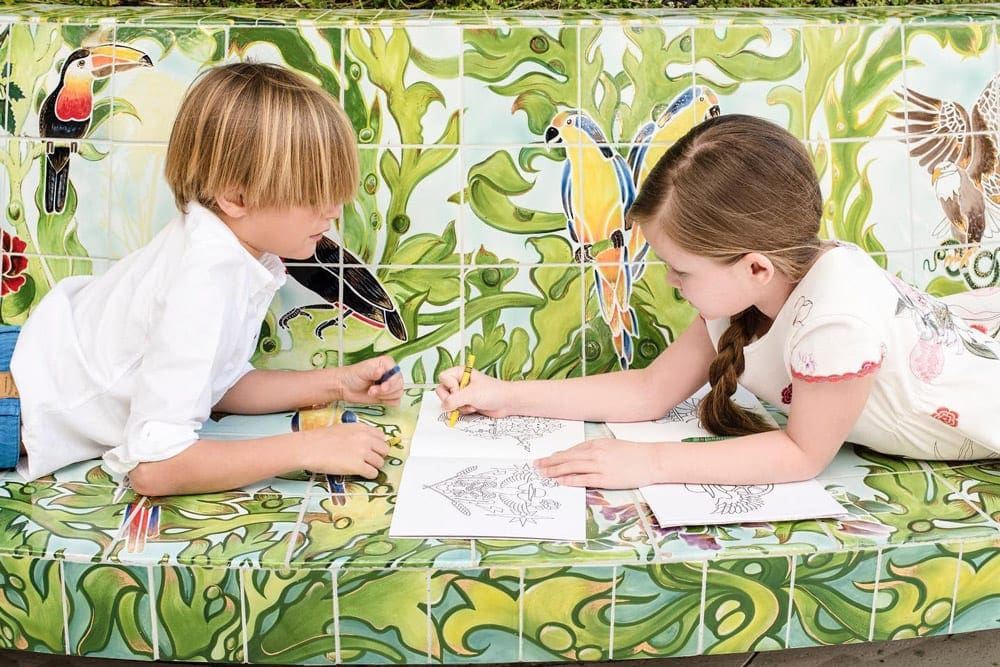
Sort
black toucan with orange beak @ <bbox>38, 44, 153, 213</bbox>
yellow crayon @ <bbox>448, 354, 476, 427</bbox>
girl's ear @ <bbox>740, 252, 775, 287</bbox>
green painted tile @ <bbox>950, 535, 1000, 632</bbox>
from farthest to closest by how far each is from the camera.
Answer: black toucan with orange beak @ <bbox>38, 44, 153, 213</bbox> < yellow crayon @ <bbox>448, 354, 476, 427</bbox> < girl's ear @ <bbox>740, 252, 775, 287</bbox> < green painted tile @ <bbox>950, 535, 1000, 632</bbox>

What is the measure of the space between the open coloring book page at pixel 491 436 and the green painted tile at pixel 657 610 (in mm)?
395

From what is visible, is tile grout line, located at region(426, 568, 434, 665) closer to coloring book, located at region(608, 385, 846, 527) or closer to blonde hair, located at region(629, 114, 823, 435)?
coloring book, located at region(608, 385, 846, 527)

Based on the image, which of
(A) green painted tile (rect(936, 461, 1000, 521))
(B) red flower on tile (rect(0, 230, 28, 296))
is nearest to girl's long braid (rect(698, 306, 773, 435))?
(A) green painted tile (rect(936, 461, 1000, 521))

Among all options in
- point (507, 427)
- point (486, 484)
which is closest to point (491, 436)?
point (507, 427)

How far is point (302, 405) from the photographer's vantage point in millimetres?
2277

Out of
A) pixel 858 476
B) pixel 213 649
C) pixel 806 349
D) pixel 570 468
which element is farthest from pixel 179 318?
pixel 858 476

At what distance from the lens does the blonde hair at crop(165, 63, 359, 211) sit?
1914 millimetres

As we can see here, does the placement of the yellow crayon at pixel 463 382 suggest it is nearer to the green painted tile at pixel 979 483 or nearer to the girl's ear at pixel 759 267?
the girl's ear at pixel 759 267

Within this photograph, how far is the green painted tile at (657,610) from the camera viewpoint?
1.71m

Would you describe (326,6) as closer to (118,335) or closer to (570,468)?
(118,335)

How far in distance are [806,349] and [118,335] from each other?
1261 millimetres

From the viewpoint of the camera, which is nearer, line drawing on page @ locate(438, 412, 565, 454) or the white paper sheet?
the white paper sheet

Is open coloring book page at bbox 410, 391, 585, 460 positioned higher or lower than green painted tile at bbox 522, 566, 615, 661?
higher

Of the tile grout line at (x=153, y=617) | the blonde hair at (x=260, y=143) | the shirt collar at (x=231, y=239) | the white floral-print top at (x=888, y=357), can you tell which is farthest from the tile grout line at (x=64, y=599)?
the white floral-print top at (x=888, y=357)
